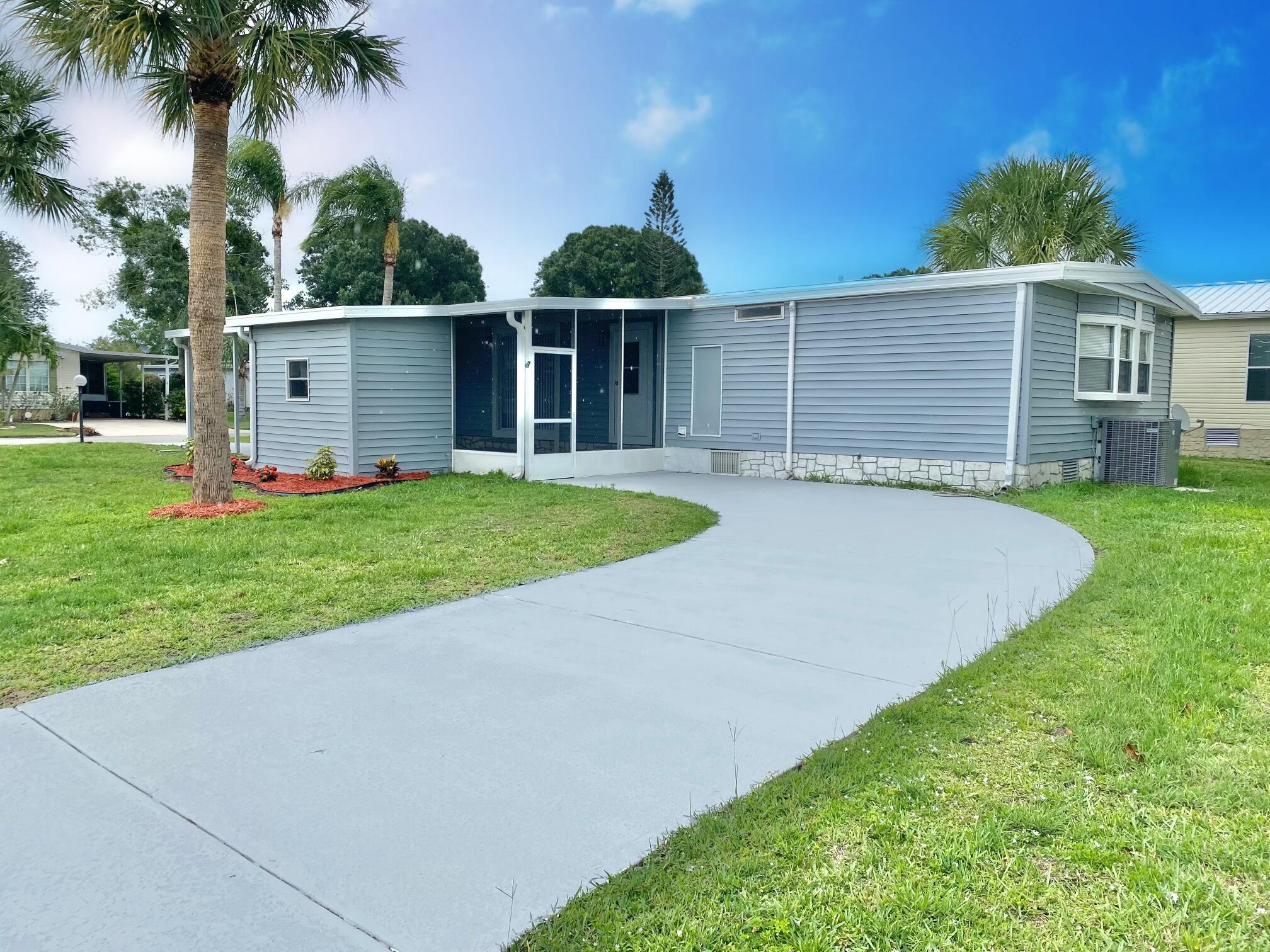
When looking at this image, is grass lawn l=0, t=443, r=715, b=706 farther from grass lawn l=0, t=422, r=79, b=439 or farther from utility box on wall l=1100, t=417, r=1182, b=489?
grass lawn l=0, t=422, r=79, b=439

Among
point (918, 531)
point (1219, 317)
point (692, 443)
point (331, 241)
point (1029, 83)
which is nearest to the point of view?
point (918, 531)

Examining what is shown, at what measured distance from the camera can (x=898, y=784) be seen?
277 centimetres

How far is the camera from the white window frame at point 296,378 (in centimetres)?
1296

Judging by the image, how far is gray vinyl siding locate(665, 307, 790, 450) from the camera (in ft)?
42.6

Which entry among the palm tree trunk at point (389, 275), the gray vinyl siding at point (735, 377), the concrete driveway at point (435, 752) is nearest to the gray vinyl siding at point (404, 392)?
the gray vinyl siding at point (735, 377)

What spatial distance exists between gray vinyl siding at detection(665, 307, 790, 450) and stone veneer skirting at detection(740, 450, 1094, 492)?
1.01 ft

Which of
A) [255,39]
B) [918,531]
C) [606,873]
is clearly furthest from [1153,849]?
[255,39]

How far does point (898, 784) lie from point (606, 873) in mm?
1037

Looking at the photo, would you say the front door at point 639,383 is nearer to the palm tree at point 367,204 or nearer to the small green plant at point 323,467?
the small green plant at point 323,467

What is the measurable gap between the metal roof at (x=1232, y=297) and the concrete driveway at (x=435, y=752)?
1577cm

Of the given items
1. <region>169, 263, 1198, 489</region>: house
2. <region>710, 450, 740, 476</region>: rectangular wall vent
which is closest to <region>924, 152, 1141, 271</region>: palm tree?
<region>169, 263, 1198, 489</region>: house

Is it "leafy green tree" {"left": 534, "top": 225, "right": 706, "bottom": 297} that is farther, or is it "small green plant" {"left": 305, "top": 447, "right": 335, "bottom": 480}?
"leafy green tree" {"left": 534, "top": 225, "right": 706, "bottom": 297}

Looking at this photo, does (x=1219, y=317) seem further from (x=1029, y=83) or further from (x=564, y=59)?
(x=564, y=59)

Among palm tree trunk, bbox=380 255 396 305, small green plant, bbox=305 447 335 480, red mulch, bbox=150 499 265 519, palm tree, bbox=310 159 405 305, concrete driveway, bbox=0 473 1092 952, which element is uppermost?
palm tree, bbox=310 159 405 305
